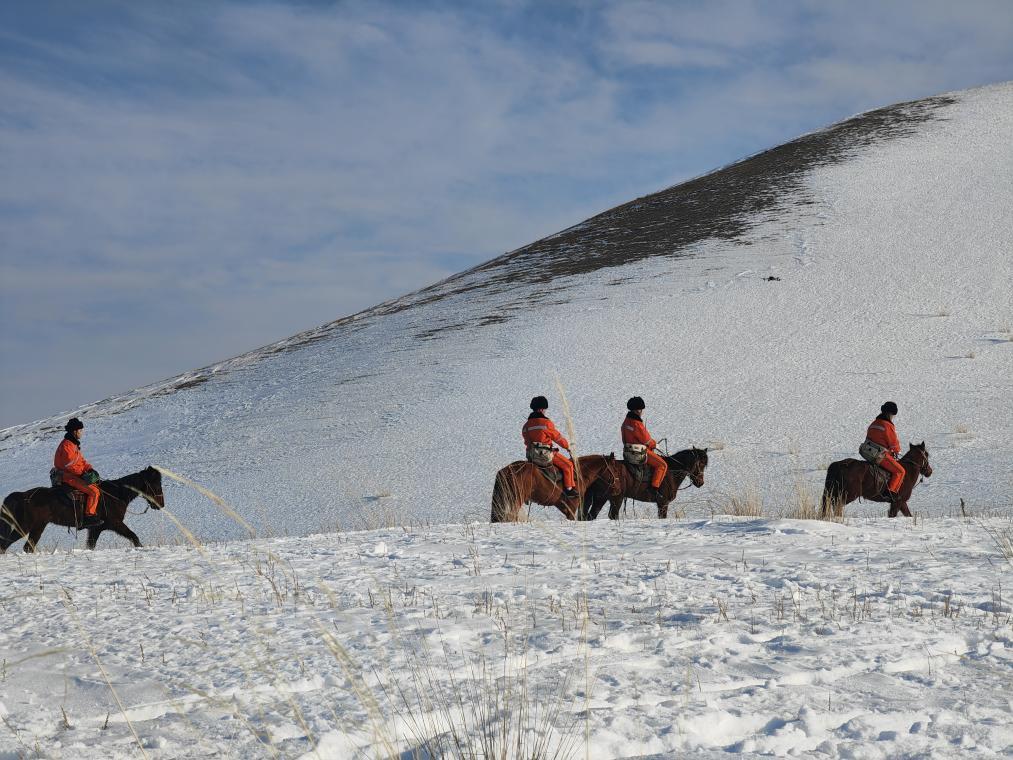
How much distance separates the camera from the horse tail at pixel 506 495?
11621mm

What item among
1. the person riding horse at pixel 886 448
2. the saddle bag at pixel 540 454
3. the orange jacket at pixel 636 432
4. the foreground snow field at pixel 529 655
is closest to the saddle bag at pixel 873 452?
the person riding horse at pixel 886 448

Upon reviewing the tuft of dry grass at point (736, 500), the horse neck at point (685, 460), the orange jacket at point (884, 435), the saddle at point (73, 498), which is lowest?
the tuft of dry grass at point (736, 500)

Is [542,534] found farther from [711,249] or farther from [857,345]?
[711,249]

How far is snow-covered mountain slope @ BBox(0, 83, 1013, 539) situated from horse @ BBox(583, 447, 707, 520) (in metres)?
2.02

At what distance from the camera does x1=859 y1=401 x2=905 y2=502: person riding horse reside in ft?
Answer: 42.3

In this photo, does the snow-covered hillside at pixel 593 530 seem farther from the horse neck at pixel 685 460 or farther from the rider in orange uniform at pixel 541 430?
the rider in orange uniform at pixel 541 430

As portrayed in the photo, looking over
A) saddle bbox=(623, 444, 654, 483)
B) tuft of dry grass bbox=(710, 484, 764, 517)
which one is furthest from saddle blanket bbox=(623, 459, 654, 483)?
tuft of dry grass bbox=(710, 484, 764, 517)

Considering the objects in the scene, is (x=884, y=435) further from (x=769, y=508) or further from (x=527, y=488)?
(x=527, y=488)

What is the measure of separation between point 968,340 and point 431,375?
622 inches

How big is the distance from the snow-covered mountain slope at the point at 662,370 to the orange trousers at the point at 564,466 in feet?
11.1

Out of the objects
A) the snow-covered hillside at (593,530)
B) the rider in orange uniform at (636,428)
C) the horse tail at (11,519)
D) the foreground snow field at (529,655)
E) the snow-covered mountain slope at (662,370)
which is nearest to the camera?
the foreground snow field at (529,655)

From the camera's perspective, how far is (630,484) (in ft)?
43.2

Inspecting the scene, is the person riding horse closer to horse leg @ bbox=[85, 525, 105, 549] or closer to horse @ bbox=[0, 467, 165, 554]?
horse @ bbox=[0, 467, 165, 554]

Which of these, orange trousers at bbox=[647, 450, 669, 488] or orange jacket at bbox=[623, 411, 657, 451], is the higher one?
orange jacket at bbox=[623, 411, 657, 451]
